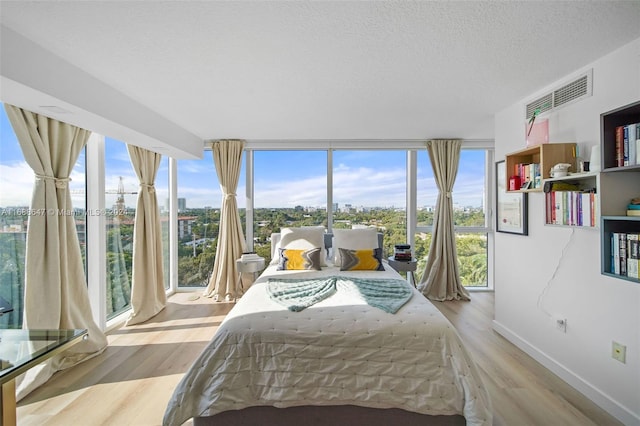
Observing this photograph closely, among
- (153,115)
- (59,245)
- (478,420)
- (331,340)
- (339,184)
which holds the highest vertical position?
(153,115)

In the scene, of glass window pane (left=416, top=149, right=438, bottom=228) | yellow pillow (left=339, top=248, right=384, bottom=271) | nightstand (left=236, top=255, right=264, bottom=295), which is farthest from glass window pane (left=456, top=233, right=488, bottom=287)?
nightstand (left=236, top=255, right=264, bottom=295)

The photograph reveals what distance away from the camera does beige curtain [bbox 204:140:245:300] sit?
394 centimetres

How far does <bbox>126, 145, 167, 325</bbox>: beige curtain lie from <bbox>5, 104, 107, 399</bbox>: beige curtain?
2.52ft

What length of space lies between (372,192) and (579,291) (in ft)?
8.68

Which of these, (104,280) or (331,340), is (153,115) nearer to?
(104,280)

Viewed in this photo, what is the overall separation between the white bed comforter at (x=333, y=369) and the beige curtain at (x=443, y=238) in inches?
93.6

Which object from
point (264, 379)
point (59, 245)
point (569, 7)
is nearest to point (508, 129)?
point (569, 7)

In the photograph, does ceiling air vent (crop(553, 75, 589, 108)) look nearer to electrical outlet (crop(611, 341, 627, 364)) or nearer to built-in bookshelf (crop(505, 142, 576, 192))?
built-in bookshelf (crop(505, 142, 576, 192))

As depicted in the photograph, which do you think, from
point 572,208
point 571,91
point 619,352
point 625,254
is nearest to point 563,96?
point 571,91

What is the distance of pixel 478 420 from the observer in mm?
1481

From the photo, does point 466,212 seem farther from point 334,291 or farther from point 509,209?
point 334,291

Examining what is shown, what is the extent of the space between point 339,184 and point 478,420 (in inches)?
127

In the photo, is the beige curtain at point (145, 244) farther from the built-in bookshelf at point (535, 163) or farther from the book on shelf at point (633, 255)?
the book on shelf at point (633, 255)

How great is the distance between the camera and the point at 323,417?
5.38 feet
